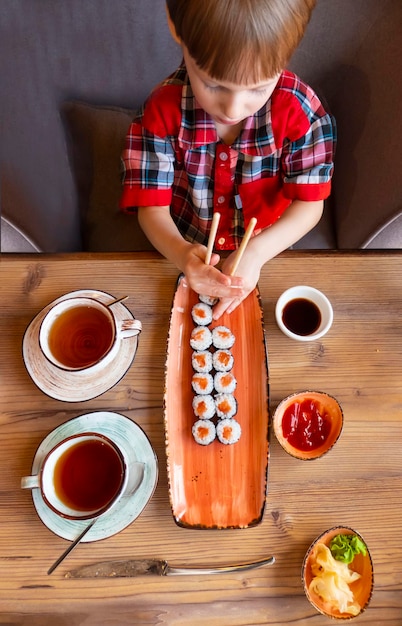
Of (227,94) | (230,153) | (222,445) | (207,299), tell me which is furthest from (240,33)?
(222,445)

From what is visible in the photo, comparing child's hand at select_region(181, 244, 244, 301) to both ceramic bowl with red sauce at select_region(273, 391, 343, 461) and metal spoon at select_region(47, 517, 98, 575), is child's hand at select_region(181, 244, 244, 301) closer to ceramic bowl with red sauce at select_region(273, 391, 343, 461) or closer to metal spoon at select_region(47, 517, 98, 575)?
ceramic bowl with red sauce at select_region(273, 391, 343, 461)

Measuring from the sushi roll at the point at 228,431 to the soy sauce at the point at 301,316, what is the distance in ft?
0.81

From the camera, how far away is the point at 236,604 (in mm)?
865

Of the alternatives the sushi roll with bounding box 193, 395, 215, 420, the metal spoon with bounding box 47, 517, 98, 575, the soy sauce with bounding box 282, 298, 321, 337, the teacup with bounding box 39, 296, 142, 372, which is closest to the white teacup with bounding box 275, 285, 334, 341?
the soy sauce with bounding box 282, 298, 321, 337

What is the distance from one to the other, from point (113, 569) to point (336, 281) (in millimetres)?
767

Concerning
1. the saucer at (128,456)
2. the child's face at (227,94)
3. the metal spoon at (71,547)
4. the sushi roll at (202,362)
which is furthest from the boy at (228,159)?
the metal spoon at (71,547)

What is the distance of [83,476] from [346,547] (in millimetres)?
508

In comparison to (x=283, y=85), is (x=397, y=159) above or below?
below

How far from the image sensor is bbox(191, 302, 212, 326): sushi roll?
1041 mm

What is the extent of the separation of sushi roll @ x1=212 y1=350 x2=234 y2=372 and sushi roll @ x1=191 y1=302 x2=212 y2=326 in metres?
0.08

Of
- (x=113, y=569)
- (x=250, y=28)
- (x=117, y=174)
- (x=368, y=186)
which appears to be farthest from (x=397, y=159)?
(x=113, y=569)

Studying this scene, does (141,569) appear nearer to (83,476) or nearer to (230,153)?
(83,476)

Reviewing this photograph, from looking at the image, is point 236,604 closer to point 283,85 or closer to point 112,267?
point 112,267

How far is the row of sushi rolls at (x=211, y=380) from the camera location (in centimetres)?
96
